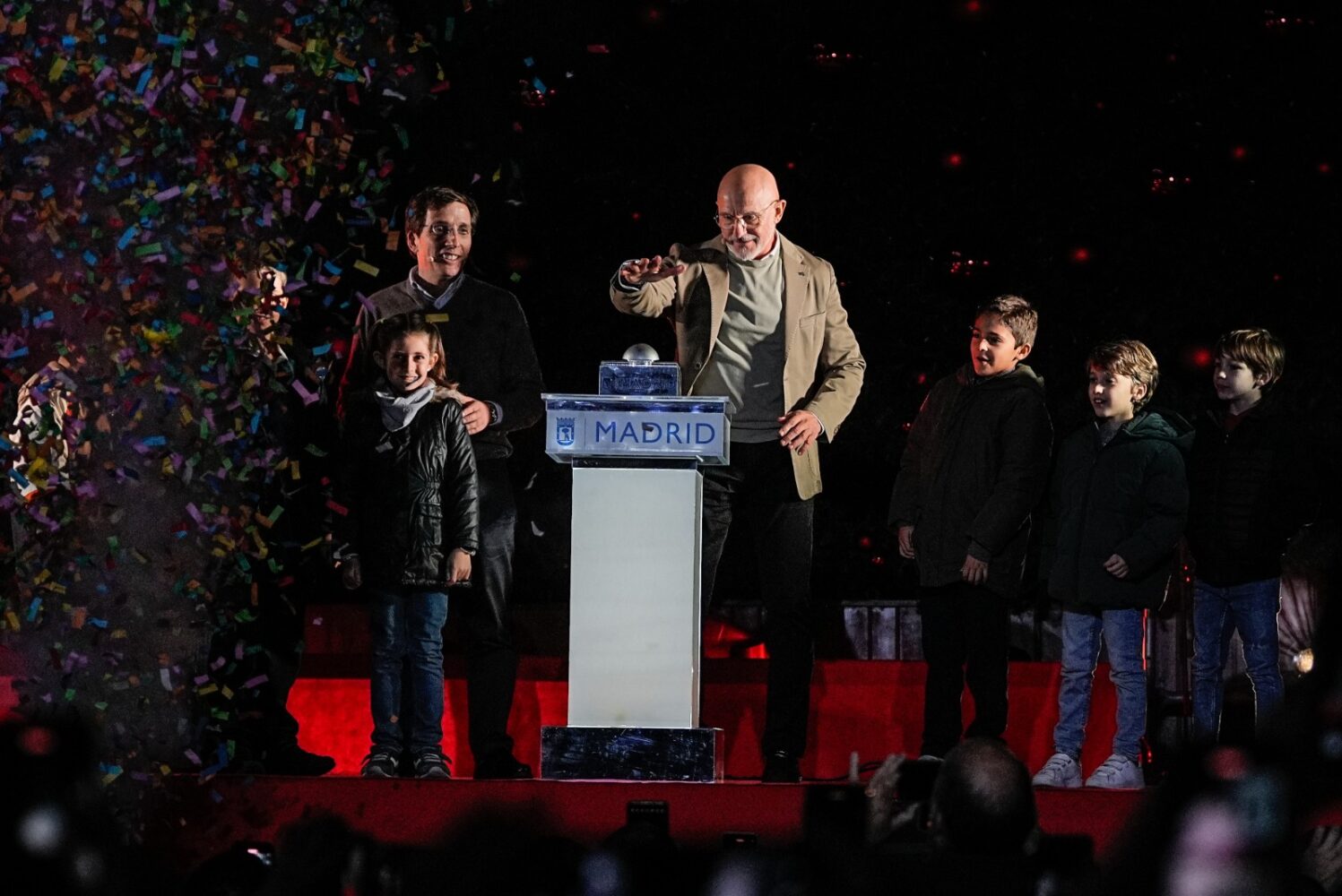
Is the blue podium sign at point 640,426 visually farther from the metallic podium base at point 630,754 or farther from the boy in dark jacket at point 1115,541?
the boy in dark jacket at point 1115,541

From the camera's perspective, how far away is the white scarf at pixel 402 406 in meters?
4.55

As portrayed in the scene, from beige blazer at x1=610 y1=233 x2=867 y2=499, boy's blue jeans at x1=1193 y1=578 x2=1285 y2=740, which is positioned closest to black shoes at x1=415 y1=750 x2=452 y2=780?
beige blazer at x1=610 y1=233 x2=867 y2=499

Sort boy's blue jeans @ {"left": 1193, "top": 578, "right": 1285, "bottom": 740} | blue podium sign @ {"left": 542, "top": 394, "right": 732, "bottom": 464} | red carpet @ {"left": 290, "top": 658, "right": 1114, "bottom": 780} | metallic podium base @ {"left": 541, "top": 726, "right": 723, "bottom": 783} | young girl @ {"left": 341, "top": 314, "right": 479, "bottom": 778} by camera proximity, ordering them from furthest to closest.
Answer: red carpet @ {"left": 290, "top": 658, "right": 1114, "bottom": 780} < boy's blue jeans @ {"left": 1193, "top": 578, "right": 1285, "bottom": 740} < young girl @ {"left": 341, "top": 314, "right": 479, "bottom": 778} < blue podium sign @ {"left": 542, "top": 394, "right": 732, "bottom": 464} < metallic podium base @ {"left": 541, "top": 726, "right": 723, "bottom": 783}

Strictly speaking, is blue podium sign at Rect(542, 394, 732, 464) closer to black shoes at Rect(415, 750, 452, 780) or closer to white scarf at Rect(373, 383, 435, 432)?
white scarf at Rect(373, 383, 435, 432)

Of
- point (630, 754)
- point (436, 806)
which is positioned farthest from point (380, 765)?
point (630, 754)

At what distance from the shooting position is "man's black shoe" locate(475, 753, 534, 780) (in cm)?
446

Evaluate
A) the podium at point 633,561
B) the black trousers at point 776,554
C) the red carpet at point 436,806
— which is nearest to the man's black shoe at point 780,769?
the black trousers at point 776,554

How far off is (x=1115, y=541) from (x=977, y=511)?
421mm

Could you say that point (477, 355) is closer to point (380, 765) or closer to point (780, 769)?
point (380, 765)

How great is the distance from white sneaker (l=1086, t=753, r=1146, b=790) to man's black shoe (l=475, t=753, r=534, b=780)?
1.60 meters

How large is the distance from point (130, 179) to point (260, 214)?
1.23 ft

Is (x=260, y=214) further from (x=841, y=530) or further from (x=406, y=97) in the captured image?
(x=841, y=530)

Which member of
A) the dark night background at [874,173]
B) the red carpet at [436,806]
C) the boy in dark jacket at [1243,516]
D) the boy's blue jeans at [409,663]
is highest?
the dark night background at [874,173]

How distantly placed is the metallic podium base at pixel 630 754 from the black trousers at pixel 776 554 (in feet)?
1.02
